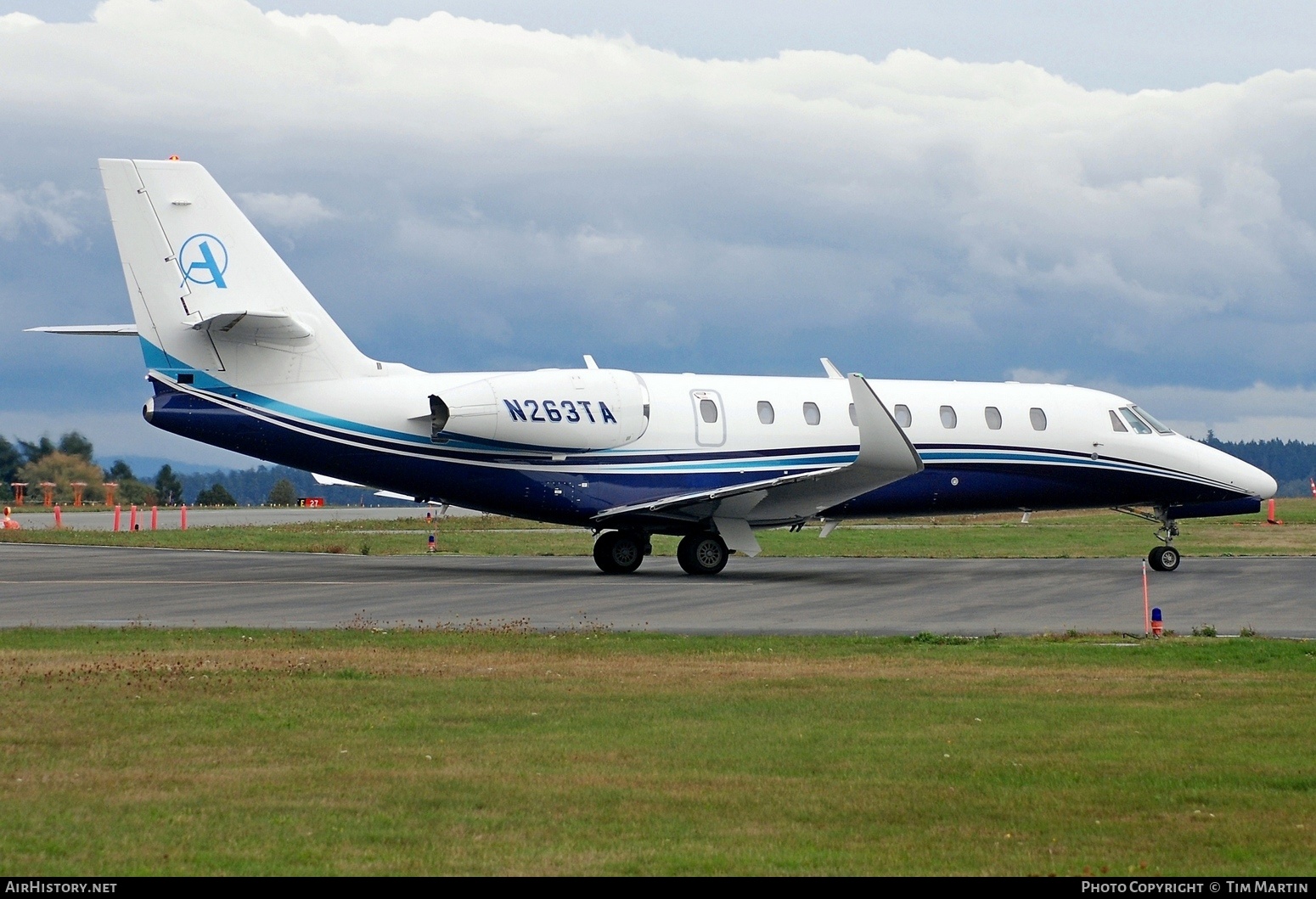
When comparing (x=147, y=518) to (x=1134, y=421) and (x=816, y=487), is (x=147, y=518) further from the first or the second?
(x=1134, y=421)

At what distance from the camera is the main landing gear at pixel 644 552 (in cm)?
2878

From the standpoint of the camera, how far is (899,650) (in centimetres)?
1630

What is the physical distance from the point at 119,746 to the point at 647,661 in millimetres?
6139

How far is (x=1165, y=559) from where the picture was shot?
3050 centimetres

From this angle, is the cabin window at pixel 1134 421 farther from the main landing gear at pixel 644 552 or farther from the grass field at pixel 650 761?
the grass field at pixel 650 761

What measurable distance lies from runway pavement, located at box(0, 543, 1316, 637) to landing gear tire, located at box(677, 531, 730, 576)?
13.5 inches

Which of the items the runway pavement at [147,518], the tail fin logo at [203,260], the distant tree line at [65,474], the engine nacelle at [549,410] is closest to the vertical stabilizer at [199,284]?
the tail fin logo at [203,260]

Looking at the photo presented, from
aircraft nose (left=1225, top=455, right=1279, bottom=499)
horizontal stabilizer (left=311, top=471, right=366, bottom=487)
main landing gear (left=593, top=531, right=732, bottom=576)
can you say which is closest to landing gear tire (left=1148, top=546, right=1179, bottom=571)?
aircraft nose (left=1225, top=455, right=1279, bottom=499)

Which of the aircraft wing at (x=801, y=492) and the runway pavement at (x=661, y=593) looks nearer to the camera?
the runway pavement at (x=661, y=593)

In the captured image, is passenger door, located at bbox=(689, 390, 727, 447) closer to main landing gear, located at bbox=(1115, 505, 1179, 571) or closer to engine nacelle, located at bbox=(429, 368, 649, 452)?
engine nacelle, located at bbox=(429, 368, 649, 452)

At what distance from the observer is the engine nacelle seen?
26.8 m

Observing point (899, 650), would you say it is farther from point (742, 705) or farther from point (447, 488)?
point (447, 488)

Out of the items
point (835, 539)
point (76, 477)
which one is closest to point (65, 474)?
point (76, 477)

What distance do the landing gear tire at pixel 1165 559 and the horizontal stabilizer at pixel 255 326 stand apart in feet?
56.9
